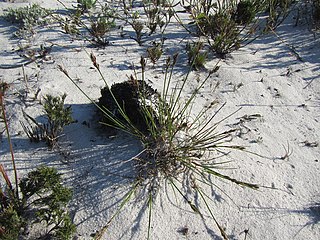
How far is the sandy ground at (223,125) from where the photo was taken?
84.7 inches

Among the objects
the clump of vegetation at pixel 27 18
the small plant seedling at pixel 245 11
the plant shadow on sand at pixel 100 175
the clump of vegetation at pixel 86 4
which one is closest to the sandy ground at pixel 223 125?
the plant shadow on sand at pixel 100 175

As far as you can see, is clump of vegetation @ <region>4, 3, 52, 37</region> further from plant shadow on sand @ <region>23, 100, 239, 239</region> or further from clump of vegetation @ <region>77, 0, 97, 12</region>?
plant shadow on sand @ <region>23, 100, 239, 239</region>

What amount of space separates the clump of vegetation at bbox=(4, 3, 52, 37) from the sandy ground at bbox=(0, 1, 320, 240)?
A: 0.40ft

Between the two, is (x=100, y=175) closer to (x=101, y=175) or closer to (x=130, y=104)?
(x=101, y=175)

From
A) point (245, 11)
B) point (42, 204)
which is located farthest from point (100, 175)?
point (245, 11)

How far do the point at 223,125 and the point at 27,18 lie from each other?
2710 millimetres

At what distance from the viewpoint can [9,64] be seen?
3324 mm

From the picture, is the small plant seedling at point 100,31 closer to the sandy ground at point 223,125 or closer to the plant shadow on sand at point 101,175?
the sandy ground at point 223,125

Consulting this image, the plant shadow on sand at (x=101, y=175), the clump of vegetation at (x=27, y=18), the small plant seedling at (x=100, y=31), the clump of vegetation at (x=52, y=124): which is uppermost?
the clump of vegetation at (x=27, y=18)

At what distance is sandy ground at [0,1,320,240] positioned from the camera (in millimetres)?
2152

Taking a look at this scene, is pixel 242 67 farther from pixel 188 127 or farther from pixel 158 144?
pixel 158 144

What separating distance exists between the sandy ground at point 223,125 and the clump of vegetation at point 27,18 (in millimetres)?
122

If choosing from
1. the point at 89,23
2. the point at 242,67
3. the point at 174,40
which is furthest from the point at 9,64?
the point at 242,67

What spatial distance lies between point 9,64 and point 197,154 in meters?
2.20
